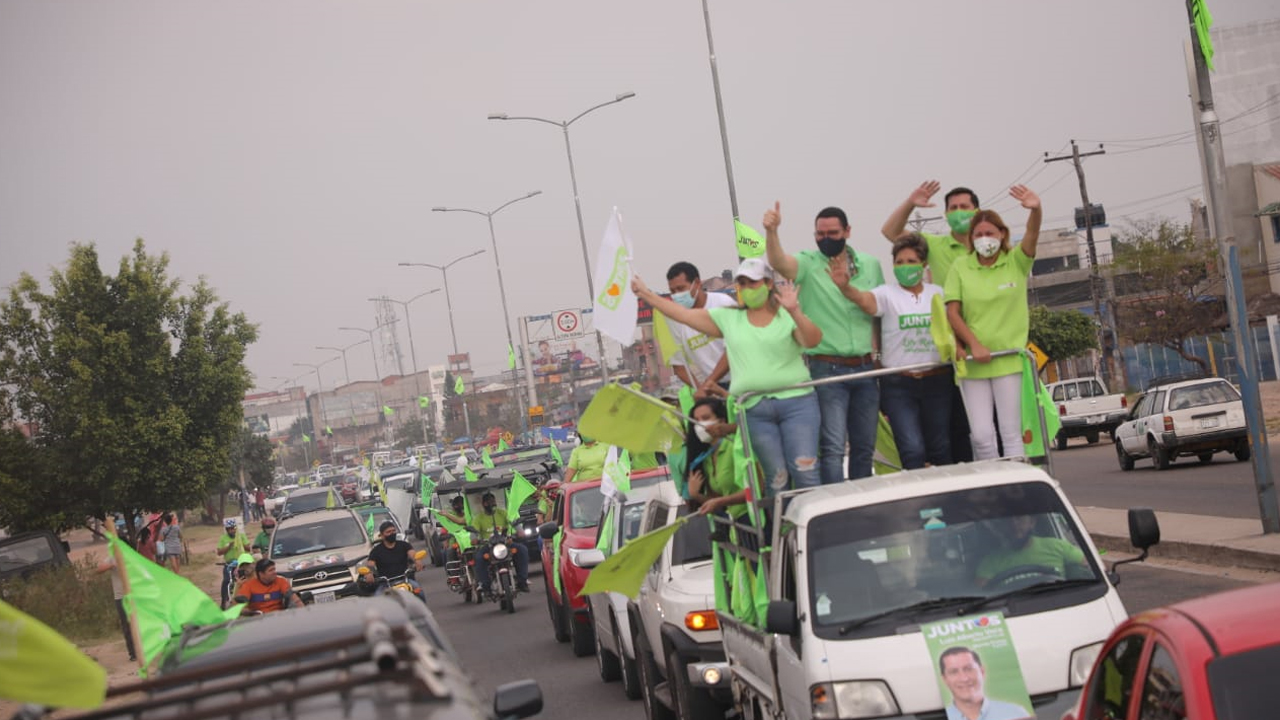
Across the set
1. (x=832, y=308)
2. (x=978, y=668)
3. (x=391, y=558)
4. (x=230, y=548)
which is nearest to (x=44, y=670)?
(x=978, y=668)

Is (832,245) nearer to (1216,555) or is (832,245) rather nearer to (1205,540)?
(1216,555)

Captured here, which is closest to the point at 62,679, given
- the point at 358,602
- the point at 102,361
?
the point at 358,602

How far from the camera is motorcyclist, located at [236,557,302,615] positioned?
15375 mm

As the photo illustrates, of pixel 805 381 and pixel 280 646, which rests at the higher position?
pixel 805 381

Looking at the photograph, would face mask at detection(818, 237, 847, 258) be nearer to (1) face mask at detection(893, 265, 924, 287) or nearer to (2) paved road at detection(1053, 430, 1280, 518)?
(1) face mask at detection(893, 265, 924, 287)

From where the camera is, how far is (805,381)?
358 inches

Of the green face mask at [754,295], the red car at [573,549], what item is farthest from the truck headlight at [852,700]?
the red car at [573,549]

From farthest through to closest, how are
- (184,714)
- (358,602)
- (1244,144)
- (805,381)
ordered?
(1244,144)
(805,381)
(358,602)
(184,714)

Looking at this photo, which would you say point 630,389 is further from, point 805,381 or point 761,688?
point 761,688

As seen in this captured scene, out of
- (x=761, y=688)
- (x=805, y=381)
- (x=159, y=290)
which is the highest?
(x=159, y=290)

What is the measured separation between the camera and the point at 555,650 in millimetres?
17125

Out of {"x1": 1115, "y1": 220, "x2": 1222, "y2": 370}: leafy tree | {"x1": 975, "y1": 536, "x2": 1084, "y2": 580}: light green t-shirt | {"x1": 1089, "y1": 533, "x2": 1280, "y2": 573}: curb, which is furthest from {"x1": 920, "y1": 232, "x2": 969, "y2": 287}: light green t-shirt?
{"x1": 1115, "y1": 220, "x2": 1222, "y2": 370}: leafy tree

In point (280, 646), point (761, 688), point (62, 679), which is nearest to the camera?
point (62, 679)

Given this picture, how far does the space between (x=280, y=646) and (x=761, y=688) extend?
2993 millimetres
